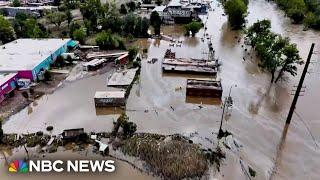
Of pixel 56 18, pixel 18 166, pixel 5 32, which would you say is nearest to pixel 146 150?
pixel 18 166

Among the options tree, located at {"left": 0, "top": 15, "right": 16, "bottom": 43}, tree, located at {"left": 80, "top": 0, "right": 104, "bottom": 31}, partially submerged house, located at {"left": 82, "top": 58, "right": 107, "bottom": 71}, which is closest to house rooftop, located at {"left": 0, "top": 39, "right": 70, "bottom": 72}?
tree, located at {"left": 0, "top": 15, "right": 16, "bottom": 43}

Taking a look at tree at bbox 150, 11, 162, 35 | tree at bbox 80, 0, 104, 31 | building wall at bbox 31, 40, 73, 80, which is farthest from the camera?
tree at bbox 80, 0, 104, 31

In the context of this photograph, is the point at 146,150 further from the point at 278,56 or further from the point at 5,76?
the point at 278,56

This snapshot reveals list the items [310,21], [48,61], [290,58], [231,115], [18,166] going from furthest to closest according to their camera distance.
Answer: [310,21] < [48,61] < [290,58] < [231,115] < [18,166]

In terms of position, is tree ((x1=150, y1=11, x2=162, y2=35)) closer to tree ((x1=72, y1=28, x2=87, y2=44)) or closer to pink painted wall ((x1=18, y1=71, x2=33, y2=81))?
tree ((x1=72, y1=28, x2=87, y2=44))

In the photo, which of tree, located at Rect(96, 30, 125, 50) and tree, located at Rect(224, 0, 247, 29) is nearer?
tree, located at Rect(96, 30, 125, 50)

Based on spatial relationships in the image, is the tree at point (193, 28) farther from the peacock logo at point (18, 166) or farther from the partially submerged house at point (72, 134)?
the peacock logo at point (18, 166)

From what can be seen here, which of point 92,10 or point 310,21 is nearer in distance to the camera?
point 92,10

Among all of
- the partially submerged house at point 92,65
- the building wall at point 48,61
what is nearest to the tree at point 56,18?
the building wall at point 48,61
